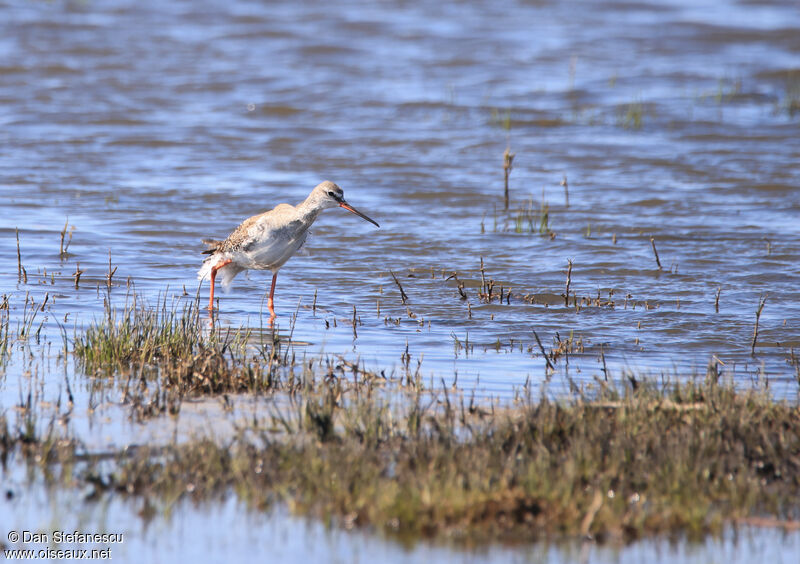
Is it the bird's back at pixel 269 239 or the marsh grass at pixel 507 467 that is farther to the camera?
the bird's back at pixel 269 239

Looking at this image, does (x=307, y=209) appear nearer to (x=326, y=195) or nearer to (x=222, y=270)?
(x=326, y=195)

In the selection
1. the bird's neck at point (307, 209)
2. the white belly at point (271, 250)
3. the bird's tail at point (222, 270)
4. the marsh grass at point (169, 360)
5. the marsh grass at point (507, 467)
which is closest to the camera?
the marsh grass at point (507, 467)

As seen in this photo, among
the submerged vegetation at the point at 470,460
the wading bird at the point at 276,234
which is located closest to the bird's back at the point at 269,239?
the wading bird at the point at 276,234

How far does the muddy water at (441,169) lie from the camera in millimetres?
8836

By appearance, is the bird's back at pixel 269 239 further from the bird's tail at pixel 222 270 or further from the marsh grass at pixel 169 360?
the marsh grass at pixel 169 360

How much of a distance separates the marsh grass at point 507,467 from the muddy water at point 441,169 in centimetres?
111

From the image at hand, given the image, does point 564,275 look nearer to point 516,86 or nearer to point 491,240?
point 491,240

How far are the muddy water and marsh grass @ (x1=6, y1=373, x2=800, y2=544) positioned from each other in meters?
1.11

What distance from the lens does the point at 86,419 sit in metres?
5.75

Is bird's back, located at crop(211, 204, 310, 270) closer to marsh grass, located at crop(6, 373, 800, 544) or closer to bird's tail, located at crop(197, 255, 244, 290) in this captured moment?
bird's tail, located at crop(197, 255, 244, 290)

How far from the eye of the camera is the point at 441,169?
15953 mm

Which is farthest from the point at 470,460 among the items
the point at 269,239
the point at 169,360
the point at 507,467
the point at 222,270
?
the point at 222,270

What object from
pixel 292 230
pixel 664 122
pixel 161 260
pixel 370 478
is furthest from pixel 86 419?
pixel 664 122

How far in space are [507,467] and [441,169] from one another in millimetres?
11304
